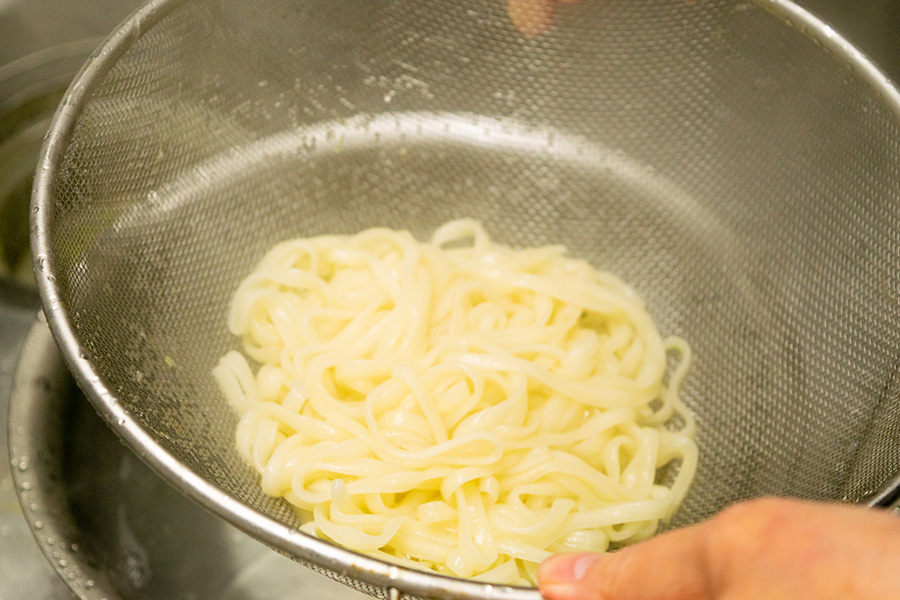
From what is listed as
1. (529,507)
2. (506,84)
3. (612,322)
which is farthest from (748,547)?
(506,84)

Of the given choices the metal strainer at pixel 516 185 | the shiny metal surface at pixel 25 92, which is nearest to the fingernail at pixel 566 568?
the metal strainer at pixel 516 185

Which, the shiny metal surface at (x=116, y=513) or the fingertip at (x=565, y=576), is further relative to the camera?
the shiny metal surface at (x=116, y=513)

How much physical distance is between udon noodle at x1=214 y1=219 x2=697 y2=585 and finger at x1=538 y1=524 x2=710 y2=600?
449 mm

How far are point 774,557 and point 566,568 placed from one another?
1.39 feet

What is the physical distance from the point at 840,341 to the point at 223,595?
1.68 metres

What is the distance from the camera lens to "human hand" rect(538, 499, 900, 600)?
71 cm

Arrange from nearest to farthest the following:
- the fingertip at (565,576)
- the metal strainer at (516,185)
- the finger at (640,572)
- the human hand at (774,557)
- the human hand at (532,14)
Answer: the human hand at (774,557) → the finger at (640,572) → the fingertip at (565,576) → the metal strainer at (516,185) → the human hand at (532,14)

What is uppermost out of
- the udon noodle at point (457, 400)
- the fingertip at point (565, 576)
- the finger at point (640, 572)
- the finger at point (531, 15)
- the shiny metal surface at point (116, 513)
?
the finger at point (531, 15)

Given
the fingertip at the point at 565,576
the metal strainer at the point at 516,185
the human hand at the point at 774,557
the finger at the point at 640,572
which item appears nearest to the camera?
the human hand at the point at 774,557

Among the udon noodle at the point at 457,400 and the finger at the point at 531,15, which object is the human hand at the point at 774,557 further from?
the finger at the point at 531,15

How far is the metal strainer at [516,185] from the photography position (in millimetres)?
1642

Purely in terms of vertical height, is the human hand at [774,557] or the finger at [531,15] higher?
the finger at [531,15]

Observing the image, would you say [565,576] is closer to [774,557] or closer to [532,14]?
[774,557]

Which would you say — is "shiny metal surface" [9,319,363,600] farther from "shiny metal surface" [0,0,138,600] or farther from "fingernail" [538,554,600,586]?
"fingernail" [538,554,600,586]
